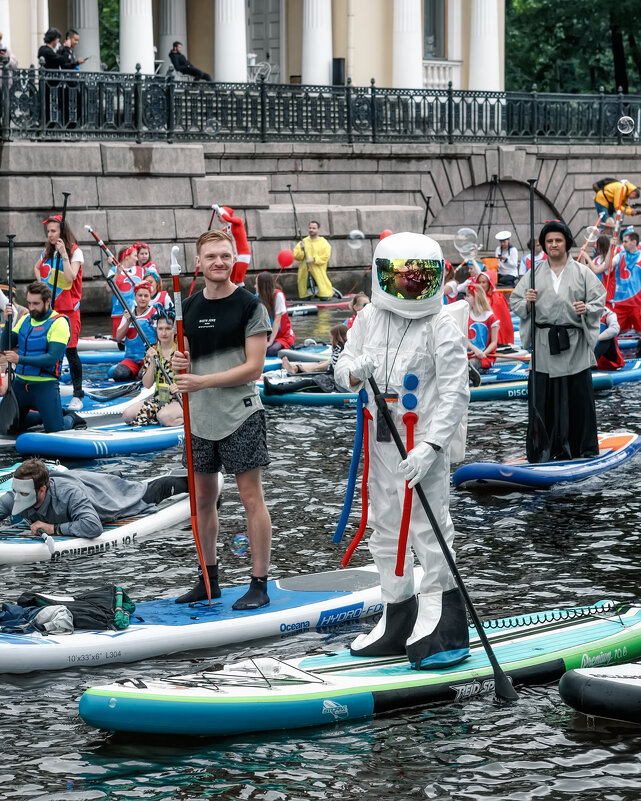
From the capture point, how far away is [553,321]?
10633 mm

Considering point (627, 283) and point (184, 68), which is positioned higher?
point (184, 68)

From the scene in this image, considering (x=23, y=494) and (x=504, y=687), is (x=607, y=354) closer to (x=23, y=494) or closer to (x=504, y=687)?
(x=23, y=494)

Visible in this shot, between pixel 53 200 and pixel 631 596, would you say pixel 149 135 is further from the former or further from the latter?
pixel 631 596

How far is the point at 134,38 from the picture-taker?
86.7ft

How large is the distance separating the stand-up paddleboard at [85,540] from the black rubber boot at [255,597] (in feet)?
5.74

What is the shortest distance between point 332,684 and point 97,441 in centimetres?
627

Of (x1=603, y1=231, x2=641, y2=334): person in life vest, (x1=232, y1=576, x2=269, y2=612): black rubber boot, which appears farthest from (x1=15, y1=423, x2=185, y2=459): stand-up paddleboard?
(x1=603, y1=231, x2=641, y2=334): person in life vest

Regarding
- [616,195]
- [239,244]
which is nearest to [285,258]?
[239,244]

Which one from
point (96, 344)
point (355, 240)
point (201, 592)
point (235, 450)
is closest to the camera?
point (235, 450)

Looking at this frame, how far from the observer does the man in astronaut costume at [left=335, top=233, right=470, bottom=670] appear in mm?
6344

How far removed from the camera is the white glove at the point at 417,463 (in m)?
6.13

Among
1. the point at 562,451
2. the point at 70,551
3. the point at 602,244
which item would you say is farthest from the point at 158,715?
the point at 602,244

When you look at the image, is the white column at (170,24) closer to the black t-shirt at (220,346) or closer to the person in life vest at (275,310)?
the person in life vest at (275,310)

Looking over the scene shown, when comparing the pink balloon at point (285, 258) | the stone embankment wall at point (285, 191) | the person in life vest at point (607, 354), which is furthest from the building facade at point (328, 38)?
the person in life vest at point (607, 354)
